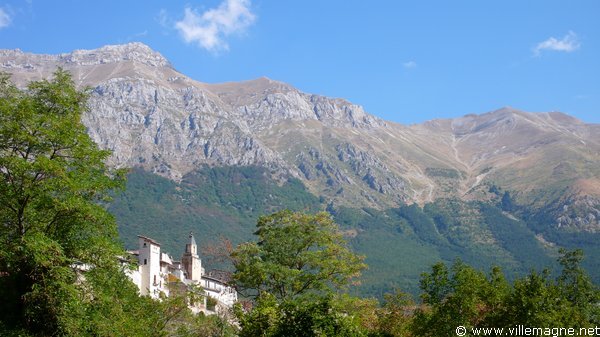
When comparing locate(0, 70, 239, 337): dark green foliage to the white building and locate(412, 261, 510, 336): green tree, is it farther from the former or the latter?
the white building

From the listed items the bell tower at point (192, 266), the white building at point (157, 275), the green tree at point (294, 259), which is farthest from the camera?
the bell tower at point (192, 266)

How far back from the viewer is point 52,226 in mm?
30203

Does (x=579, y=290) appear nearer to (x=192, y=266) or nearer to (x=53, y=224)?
(x=53, y=224)

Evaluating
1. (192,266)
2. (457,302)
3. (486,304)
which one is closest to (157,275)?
(192,266)

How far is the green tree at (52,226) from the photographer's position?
28234mm

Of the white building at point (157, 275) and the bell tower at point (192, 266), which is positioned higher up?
the bell tower at point (192, 266)

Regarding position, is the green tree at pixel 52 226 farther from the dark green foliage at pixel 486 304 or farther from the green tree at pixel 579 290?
the green tree at pixel 579 290

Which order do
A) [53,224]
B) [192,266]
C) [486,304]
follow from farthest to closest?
1. [192,266]
2. [486,304]
3. [53,224]

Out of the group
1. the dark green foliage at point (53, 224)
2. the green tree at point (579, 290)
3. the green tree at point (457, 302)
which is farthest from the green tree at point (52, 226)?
the green tree at point (579, 290)

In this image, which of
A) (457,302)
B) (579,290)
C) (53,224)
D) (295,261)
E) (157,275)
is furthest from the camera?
(157,275)

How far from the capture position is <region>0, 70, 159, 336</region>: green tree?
1112 inches

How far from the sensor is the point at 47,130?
98.3ft

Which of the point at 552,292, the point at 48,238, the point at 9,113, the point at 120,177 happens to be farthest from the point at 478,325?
the point at 9,113

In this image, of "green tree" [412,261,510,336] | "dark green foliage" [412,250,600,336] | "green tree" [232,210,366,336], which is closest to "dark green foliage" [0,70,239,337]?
"green tree" [232,210,366,336]
